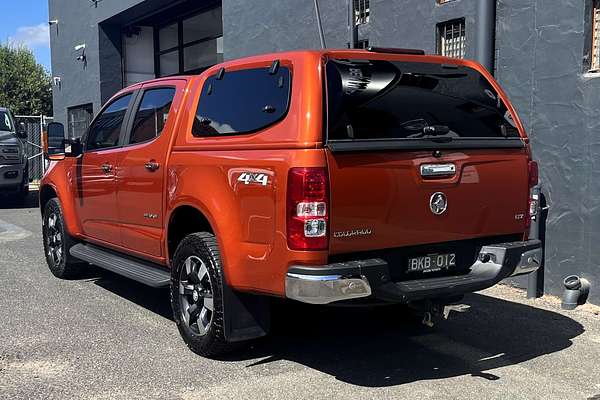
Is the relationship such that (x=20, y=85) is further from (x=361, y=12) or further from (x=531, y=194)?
(x=531, y=194)

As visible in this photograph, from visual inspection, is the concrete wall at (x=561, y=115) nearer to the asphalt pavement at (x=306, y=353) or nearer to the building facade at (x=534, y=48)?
the building facade at (x=534, y=48)

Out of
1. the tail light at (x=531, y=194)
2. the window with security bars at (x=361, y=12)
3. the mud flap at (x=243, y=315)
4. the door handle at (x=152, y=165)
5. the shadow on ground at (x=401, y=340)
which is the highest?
the window with security bars at (x=361, y=12)

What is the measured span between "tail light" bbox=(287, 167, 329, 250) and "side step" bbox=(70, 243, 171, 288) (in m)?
1.63

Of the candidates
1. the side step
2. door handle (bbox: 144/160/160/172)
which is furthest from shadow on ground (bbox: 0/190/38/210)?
door handle (bbox: 144/160/160/172)

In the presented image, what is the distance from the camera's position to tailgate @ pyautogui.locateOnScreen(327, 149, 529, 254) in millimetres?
3717

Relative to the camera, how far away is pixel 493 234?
4406 mm

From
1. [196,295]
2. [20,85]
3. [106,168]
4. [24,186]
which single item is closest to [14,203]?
[24,186]

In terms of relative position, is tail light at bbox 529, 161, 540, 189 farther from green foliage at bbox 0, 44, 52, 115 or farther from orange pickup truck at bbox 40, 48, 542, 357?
green foliage at bbox 0, 44, 52, 115

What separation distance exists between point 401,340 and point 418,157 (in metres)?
1.75

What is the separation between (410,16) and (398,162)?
13.8 ft

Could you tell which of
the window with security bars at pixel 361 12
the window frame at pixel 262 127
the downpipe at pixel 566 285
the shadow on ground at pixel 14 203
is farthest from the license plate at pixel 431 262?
the shadow on ground at pixel 14 203

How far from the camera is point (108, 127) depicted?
6.12 meters

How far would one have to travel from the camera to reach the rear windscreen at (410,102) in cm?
386

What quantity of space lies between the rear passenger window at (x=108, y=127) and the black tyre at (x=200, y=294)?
172 cm
